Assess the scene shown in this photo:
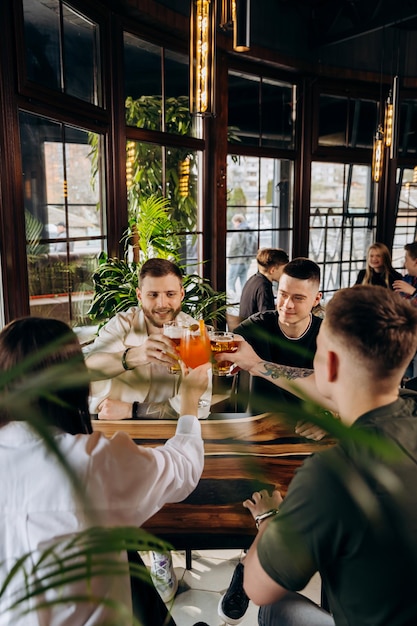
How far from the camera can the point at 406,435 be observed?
0.94 meters

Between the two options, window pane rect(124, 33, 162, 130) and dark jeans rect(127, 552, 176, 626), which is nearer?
dark jeans rect(127, 552, 176, 626)

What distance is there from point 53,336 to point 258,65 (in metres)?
4.56

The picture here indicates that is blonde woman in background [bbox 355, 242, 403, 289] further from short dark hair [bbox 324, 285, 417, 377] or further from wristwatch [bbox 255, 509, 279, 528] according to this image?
short dark hair [bbox 324, 285, 417, 377]

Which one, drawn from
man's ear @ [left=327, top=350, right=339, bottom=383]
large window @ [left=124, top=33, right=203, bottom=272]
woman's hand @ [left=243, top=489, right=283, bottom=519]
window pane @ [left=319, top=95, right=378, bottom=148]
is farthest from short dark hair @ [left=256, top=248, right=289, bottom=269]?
man's ear @ [left=327, top=350, right=339, bottom=383]

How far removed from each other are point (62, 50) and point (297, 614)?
111 inches

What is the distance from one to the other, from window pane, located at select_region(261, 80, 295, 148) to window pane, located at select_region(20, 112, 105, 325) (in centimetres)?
218

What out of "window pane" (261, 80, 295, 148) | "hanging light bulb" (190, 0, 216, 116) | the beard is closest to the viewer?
"hanging light bulb" (190, 0, 216, 116)

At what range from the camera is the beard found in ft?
8.00

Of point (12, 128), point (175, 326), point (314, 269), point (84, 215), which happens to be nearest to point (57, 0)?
point (12, 128)

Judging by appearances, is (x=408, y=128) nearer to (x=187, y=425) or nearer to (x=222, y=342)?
(x=222, y=342)

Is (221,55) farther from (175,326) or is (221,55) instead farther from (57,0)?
(175,326)

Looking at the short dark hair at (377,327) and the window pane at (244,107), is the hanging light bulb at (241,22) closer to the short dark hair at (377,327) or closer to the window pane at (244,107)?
the short dark hair at (377,327)

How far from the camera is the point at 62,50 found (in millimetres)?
2965

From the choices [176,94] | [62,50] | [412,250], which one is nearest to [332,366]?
[62,50]
